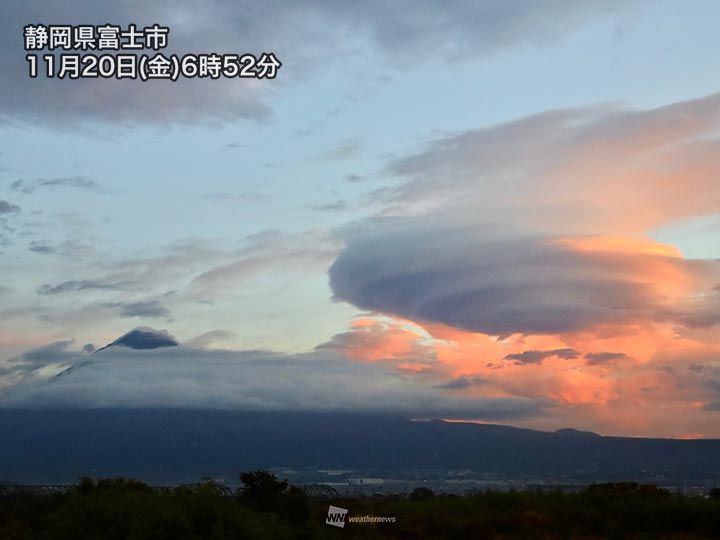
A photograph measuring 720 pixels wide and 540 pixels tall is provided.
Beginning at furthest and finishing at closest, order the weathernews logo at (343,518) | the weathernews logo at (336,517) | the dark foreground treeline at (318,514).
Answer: the weathernews logo at (343,518) → the weathernews logo at (336,517) → the dark foreground treeline at (318,514)

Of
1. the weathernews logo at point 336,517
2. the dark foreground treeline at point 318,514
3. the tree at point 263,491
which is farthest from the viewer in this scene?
the tree at point 263,491

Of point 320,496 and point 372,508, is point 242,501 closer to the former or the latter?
point 372,508

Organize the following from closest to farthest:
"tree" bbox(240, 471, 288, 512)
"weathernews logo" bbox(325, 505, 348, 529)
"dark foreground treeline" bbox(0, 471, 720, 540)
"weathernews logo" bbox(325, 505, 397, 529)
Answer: "dark foreground treeline" bbox(0, 471, 720, 540)
"weathernews logo" bbox(325, 505, 348, 529)
"weathernews logo" bbox(325, 505, 397, 529)
"tree" bbox(240, 471, 288, 512)

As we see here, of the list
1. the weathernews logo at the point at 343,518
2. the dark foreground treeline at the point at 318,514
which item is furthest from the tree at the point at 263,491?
the weathernews logo at the point at 343,518

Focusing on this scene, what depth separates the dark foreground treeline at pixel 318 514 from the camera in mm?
31406

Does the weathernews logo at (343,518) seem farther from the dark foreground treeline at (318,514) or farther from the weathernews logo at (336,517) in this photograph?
Result: the dark foreground treeline at (318,514)

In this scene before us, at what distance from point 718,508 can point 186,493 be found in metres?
24.9

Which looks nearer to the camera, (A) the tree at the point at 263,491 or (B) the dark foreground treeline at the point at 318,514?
(B) the dark foreground treeline at the point at 318,514

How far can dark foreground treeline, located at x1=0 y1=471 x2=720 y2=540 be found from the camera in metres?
31.4

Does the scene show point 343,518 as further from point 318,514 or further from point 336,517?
point 318,514

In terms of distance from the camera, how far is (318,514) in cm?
4434

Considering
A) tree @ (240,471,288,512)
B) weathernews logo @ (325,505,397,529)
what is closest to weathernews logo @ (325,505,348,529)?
weathernews logo @ (325,505,397,529)

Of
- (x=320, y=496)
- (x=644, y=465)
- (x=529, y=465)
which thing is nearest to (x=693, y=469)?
(x=644, y=465)

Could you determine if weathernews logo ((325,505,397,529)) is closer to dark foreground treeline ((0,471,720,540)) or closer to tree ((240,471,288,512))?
dark foreground treeline ((0,471,720,540))
